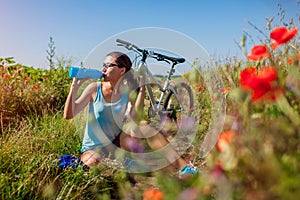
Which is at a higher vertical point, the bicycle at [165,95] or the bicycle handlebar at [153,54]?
the bicycle handlebar at [153,54]

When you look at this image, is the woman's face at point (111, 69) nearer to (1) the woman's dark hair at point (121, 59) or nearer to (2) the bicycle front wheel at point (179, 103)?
(1) the woman's dark hair at point (121, 59)

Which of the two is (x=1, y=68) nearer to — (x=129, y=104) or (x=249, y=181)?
(x=129, y=104)

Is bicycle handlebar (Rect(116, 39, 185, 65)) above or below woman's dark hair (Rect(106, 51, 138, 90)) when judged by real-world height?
above

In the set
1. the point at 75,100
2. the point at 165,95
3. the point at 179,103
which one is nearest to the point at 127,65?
the point at 75,100

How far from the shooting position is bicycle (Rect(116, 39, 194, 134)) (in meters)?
4.20

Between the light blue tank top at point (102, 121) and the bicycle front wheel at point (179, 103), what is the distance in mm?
1422

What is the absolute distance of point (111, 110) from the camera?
3039mm

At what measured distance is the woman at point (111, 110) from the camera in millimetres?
2898

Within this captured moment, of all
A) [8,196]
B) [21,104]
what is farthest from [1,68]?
[8,196]

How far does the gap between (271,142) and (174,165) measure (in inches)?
85.9

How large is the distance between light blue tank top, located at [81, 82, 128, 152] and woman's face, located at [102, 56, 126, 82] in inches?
6.5

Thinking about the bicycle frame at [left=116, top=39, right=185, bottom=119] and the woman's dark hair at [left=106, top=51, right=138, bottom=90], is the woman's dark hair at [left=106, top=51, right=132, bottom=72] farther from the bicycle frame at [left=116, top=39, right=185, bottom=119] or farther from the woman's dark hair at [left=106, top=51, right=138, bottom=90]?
the bicycle frame at [left=116, top=39, right=185, bottom=119]

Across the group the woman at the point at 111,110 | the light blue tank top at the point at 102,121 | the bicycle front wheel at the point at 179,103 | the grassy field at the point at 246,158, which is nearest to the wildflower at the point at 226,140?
the grassy field at the point at 246,158

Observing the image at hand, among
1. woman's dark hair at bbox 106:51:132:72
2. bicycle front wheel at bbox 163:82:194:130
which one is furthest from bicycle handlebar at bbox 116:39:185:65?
woman's dark hair at bbox 106:51:132:72
